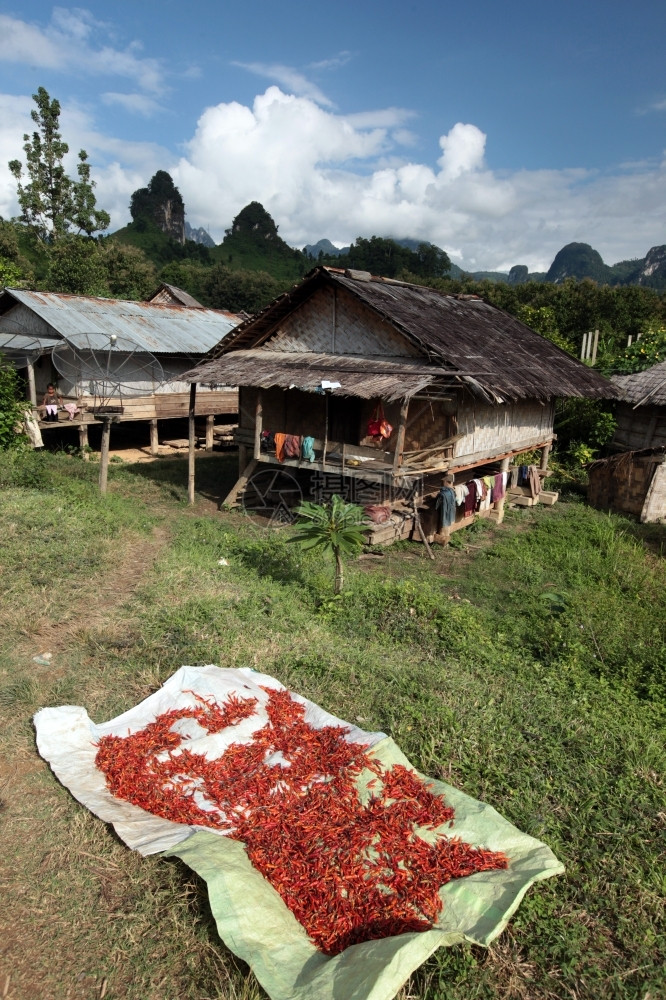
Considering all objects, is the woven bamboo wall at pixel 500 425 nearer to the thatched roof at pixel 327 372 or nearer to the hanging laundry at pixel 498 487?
the hanging laundry at pixel 498 487

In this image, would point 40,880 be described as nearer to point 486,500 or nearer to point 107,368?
point 486,500

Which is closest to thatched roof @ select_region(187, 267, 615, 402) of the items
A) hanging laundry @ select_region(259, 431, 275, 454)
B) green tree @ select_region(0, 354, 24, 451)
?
hanging laundry @ select_region(259, 431, 275, 454)

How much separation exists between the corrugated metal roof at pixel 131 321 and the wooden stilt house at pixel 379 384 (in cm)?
506

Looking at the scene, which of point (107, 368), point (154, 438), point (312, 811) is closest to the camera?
point (312, 811)

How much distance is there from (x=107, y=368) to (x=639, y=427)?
1564 centimetres

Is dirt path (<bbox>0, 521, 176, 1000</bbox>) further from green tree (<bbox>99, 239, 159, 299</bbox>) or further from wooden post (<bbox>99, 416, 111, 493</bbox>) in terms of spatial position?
green tree (<bbox>99, 239, 159, 299</bbox>)

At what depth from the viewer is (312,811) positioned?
423 cm

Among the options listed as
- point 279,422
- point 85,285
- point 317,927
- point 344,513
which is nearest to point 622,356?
point 279,422

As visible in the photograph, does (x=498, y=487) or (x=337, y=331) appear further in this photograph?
(x=498, y=487)

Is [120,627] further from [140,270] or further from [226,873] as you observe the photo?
[140,270]

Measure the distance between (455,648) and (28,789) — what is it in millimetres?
4556

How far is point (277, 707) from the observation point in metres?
5.42

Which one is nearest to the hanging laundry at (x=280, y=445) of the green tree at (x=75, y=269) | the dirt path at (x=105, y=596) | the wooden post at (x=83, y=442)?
the dirt path at (x=105, y=596)

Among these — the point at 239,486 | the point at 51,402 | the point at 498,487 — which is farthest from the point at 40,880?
the point at 51,402
